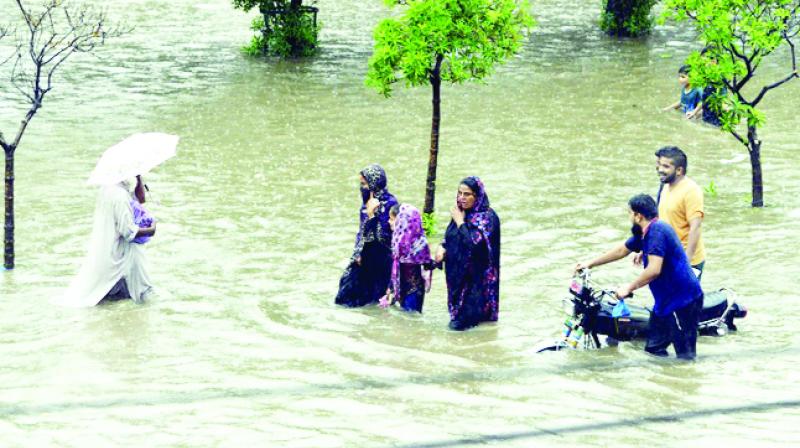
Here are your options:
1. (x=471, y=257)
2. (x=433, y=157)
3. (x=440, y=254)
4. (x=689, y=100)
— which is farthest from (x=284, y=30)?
(x=471, y=257)

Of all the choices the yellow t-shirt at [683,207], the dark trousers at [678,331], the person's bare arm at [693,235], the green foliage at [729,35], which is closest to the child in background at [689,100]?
the green foliage at [729,35]

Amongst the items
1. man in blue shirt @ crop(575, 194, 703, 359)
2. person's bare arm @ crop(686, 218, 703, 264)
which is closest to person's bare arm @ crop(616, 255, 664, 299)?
man in blue shirt @ crop(575, 194, 703, 359)

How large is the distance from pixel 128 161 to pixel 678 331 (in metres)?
4.91

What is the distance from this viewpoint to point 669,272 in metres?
9.34

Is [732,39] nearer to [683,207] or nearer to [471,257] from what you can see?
[683,207]

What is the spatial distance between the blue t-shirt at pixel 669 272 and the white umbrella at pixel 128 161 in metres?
4.34

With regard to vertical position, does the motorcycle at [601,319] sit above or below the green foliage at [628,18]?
below

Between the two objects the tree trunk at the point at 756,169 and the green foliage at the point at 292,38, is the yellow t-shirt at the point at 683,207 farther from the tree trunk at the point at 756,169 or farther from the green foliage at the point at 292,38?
the green foliage at the point at 292,38

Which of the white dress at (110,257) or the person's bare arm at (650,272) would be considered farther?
the white dress at (110,257)

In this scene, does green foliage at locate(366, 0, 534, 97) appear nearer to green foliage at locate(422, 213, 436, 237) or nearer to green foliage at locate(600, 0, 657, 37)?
green foliage at locate(422, 213, 436, 237)

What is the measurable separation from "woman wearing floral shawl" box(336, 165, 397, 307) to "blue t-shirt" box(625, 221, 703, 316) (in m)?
2.83

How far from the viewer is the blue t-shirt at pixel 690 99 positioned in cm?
1988

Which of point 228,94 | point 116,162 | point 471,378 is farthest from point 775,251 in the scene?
point 228,94

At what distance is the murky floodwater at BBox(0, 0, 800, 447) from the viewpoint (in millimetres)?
8445
